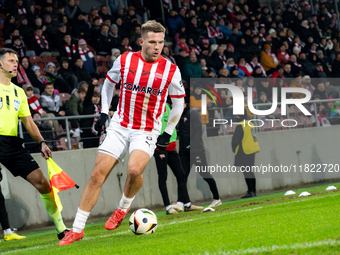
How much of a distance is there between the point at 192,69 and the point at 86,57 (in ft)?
11.3

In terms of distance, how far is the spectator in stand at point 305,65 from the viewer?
64.4 feet

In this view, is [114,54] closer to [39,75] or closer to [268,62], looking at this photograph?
[39,75]

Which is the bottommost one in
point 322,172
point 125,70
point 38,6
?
point 322,172

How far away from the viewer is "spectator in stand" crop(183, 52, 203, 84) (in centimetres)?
1508

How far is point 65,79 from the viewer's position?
12805 millimetres

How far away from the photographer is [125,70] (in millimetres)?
5547

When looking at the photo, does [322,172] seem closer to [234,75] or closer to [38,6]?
[234,75]

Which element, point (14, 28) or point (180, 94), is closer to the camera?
point (180, 94)

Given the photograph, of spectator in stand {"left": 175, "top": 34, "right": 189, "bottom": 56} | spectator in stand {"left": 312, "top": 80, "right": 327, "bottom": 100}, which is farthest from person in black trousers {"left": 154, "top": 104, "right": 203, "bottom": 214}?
spectator in stand {"left": 312, "top": 80, "right": 327, "bottom": 100}

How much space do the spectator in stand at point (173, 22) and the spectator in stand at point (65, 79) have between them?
598 cm

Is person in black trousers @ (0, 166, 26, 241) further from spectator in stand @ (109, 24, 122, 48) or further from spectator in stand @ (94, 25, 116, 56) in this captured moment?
spectator in stand @ (109, 24, 122, 48)

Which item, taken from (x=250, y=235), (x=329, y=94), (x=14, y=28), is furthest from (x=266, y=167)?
(x=250, y=235)

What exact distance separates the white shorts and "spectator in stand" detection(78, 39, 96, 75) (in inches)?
345

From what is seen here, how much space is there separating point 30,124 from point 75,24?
29.6 feet
